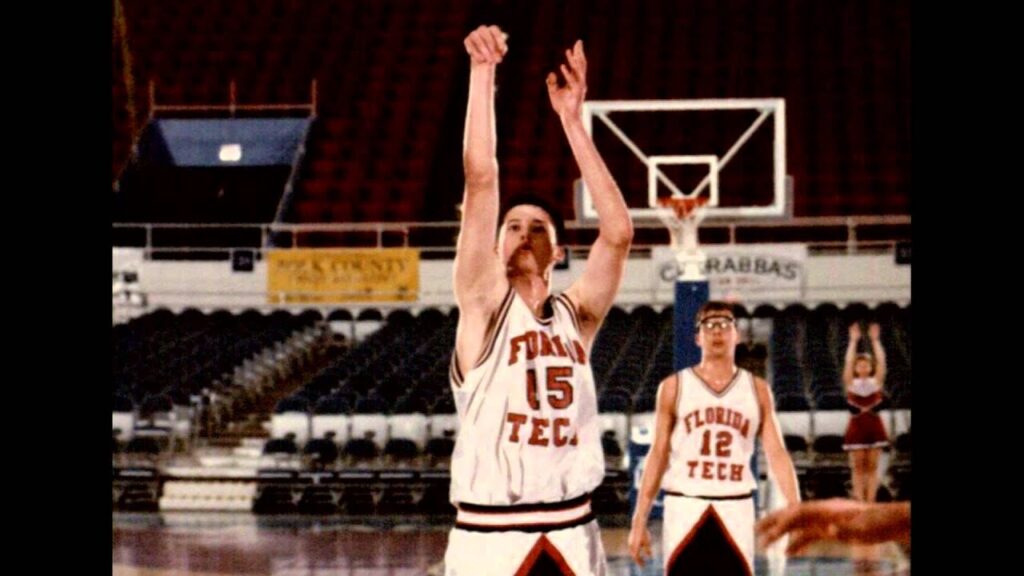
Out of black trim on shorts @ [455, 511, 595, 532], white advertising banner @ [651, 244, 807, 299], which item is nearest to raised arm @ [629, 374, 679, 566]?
black trim on shorts @ [455, 511, 595, 532]

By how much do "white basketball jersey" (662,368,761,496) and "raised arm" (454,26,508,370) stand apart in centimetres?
233

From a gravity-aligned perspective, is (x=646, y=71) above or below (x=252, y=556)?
above

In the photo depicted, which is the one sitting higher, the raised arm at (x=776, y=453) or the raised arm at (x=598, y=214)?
the raised arm at (x=598, y=214)

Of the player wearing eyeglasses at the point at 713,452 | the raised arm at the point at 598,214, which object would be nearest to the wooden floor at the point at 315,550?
the player wearing eyeglasses at the point at 713,452

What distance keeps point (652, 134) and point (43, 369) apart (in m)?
16.8

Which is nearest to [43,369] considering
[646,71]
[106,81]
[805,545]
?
[106,81]

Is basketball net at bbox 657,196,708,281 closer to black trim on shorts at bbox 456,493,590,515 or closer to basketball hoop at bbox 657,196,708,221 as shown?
basketball hoop at bbox 657,196,708,221

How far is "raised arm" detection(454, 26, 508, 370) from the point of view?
4297 mm

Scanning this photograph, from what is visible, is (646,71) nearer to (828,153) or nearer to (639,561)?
(828,153)

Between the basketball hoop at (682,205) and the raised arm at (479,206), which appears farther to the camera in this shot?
the basketball hoop at (682,205)

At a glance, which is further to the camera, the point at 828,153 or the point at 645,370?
the point at 828,153

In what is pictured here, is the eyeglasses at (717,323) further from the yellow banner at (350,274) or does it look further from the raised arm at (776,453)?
the yellow banner at (350,274)

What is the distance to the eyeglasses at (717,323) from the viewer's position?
659 cm

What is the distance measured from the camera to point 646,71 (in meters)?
22.2
